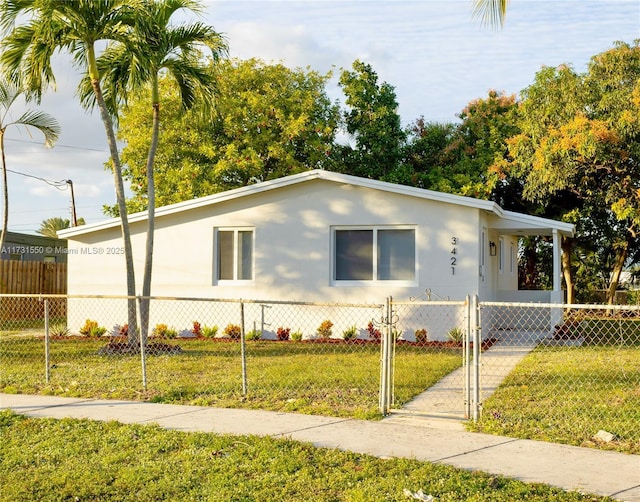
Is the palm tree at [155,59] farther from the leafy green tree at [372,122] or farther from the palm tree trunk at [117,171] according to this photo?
the leafy green tree at [372,122]

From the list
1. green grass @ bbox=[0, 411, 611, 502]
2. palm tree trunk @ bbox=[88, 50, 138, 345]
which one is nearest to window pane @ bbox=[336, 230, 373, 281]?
palm tree trunk @ bbox=[88, 50, 138, 345]

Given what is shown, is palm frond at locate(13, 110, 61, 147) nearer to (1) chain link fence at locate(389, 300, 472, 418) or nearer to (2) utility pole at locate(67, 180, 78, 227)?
(1) chain link fence at locate(389, 300, 472, 418)

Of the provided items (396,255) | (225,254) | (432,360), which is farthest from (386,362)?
(225,254)

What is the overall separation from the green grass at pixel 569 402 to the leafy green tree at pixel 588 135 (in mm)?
9327

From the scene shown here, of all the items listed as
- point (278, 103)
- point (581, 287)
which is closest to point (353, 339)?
point (278, 103)

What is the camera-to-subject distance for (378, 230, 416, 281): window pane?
1728 cm

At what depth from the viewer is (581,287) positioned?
34719 mm

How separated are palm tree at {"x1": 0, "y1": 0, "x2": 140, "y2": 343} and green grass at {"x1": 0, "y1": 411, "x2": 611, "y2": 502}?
623 centimetres

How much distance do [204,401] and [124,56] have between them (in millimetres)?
7989

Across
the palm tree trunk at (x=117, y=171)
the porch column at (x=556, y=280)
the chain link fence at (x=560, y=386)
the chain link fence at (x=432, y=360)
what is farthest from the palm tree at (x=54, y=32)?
the porch column at (x=556, y=280)

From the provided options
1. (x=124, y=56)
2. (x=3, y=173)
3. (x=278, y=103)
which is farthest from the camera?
(x=278, y=103)

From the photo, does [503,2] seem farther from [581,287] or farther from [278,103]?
[581,287]

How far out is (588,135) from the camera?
69.8ft

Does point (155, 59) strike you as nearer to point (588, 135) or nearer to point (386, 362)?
point (386, 362)
